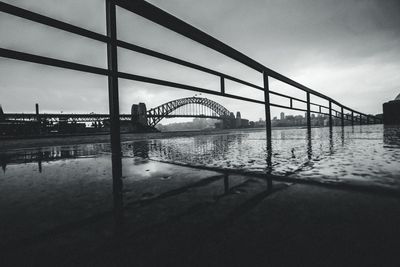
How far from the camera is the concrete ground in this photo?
380 millimetres

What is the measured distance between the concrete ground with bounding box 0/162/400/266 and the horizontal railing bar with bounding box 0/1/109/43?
1.69 meters

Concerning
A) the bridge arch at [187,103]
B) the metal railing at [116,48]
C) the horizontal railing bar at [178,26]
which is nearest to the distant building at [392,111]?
the horizontal railing bar at [178,26]

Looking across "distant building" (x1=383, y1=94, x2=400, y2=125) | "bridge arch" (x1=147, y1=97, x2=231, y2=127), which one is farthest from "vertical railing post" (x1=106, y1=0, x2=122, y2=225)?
"bridge arch" (x1=147, y1=97, x2=231, y2=127)

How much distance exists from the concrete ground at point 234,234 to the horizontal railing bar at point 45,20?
169 cm

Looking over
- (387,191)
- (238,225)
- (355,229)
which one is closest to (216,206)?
(238,225)

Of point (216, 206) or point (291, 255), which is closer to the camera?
point (291, 255)

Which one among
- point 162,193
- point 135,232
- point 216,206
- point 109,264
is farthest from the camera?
point 162,193

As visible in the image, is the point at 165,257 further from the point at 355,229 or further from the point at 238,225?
the point at 355,229

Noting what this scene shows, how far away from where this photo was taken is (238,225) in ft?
1.63

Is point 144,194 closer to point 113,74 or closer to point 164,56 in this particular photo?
point 113,74

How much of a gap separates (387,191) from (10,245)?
3.76 feet

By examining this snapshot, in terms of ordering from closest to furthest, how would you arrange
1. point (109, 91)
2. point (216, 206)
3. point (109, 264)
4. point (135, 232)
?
1. point (109, 264)
2. point (135, 232)
3. point (216, 206)
4. point (109, 91)

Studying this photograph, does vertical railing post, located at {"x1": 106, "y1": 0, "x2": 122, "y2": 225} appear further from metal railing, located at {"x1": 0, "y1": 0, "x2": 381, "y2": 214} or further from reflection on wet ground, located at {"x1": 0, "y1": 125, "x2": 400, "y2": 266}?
reflection on wet ground, located at {"x1": 0, "y1": 125, "x2": 400, "y2": 266}

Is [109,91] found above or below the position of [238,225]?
above
